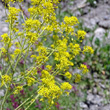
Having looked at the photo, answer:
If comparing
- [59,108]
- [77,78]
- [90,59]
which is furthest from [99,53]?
[77,78]

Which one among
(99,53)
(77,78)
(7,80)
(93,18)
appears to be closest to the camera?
(7,80)

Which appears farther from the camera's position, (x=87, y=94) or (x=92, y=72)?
(x=92, y=72)

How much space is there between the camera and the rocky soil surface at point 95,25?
134 inches

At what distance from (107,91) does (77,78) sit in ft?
5.79

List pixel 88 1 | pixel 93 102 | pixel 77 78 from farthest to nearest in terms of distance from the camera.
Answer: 1. pixel 88 1
2. pixel 93 102
3. pixel 77 78

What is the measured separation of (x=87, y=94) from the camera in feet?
11.6

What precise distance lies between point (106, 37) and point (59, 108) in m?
2.73

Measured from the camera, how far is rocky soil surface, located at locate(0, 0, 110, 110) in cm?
340

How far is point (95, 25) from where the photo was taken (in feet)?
17.3

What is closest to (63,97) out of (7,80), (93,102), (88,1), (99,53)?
(93,102)

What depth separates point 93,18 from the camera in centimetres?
573

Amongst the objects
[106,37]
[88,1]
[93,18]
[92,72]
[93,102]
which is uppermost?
[88,1]

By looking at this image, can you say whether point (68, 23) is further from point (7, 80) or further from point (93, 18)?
point (93, 18)

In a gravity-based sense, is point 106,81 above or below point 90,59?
below
